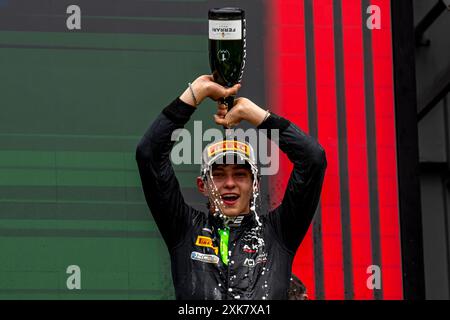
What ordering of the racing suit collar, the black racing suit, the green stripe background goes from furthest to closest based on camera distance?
the green stripe background → the racing suit collar → the black racing suit

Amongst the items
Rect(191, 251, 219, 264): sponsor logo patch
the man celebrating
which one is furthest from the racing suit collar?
Rect(191, 251, 219, 264): sponsor logo patch

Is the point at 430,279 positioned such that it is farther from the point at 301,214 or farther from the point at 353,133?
the point at 301,214

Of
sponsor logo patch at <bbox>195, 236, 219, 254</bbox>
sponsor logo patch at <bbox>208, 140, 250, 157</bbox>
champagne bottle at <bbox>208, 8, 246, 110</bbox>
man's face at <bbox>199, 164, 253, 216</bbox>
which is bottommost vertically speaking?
sponsor logo patch at <bbox>195, 236, 219, 254</bbox>

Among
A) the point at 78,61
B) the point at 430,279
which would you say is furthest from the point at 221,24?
the point at 430,279

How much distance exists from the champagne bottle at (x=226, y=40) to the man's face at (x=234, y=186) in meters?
0.22

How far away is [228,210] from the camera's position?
480cm

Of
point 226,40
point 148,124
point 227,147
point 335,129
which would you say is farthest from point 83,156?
point 226,40

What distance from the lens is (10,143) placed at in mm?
6609

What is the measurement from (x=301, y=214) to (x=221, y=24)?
0.71 metres

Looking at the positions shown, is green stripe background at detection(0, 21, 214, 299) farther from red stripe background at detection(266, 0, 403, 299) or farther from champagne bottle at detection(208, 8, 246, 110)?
champagne bottle at detection(208, 8, 246, 110)

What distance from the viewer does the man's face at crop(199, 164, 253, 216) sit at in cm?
481

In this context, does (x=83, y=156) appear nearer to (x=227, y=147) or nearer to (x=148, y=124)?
(x=148, y=124)

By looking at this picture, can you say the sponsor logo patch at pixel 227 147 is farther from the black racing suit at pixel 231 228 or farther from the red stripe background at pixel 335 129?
the red stripe background at pixel 335 129

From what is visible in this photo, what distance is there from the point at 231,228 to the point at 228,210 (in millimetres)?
72
